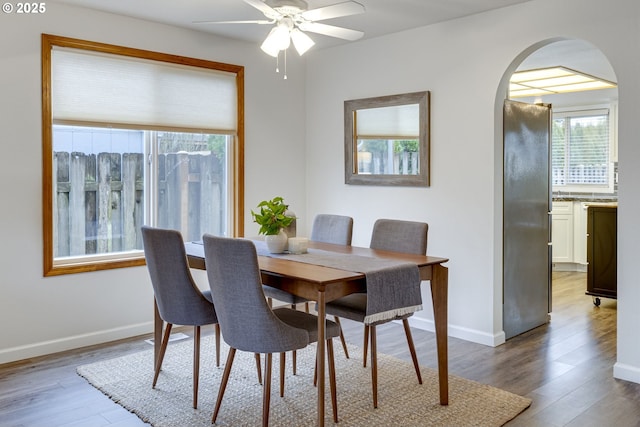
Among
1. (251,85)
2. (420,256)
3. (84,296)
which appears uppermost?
(251,85)

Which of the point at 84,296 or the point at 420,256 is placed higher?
the point at 420,256

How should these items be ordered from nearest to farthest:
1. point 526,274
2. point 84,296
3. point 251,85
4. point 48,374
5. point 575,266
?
point 48,374 → point 84,296 → point 526,274 → point 251,85 → point 575,266

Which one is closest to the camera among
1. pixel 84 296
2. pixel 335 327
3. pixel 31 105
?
pixel 335 327

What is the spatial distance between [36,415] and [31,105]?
2.03 meters

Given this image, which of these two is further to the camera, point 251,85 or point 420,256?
point 251,85

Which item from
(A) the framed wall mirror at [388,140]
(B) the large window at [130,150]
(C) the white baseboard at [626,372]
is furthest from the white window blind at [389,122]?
(C) the white baseboard at [626,372]

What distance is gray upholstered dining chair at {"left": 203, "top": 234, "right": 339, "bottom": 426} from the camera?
8.24ft

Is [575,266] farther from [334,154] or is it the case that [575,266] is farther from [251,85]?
[251,85]

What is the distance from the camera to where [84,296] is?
4109mm

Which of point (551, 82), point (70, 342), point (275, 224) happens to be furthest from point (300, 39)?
point (551, 82)

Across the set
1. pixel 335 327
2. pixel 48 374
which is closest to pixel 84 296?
pixel 48 374

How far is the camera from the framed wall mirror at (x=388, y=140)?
4570 mm

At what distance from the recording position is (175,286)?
3025mm

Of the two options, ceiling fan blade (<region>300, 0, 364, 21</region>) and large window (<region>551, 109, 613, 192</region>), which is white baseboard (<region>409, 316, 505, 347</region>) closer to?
ceiling fan blade (<region>300, 0, 364, 21</region>)
